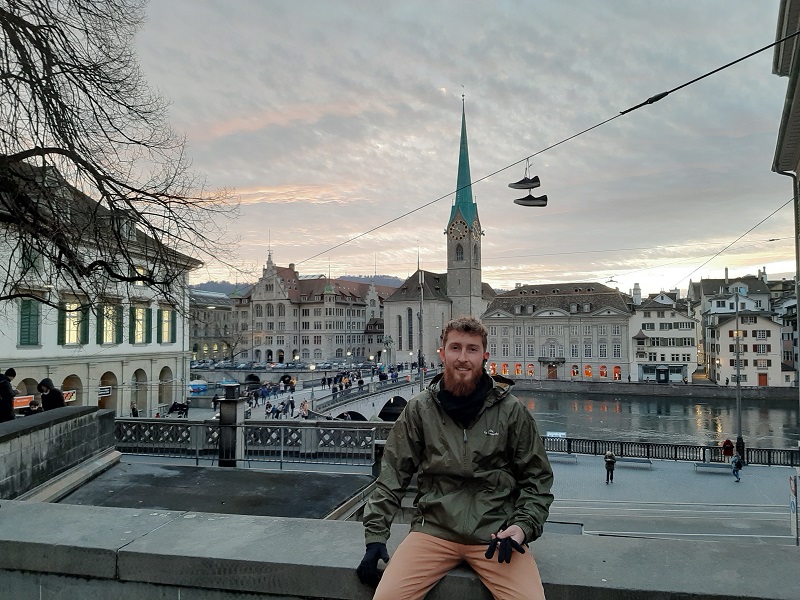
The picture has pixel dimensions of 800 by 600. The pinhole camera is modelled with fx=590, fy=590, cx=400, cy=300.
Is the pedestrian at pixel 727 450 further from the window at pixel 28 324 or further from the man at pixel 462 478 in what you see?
the window at pixel 28 324

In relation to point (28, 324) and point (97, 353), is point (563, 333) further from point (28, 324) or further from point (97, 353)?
point (28, 324)

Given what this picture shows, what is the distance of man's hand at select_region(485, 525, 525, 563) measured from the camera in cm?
257

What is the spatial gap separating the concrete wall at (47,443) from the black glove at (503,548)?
6.36 m

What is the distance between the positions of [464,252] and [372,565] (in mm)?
105618

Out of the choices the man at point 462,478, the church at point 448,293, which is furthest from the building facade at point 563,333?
the man at point 462,478

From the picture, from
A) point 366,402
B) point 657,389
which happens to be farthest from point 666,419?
point 366,402

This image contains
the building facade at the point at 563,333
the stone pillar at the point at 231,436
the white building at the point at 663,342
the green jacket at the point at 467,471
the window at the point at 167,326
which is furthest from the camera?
the building facade at the point at 563,333

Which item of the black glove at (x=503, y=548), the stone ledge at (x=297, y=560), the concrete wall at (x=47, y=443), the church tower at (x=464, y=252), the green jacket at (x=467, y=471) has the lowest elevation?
the concrete wall at (x=47, y=443)

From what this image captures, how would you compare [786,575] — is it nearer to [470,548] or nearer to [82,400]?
[470,548]

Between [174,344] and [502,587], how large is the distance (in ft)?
121

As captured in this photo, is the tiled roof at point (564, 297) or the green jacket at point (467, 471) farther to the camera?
the tiled roof at point (564, 297)

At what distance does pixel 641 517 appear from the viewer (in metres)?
17.8

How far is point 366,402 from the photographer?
45281mm

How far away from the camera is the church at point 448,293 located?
338 feet
